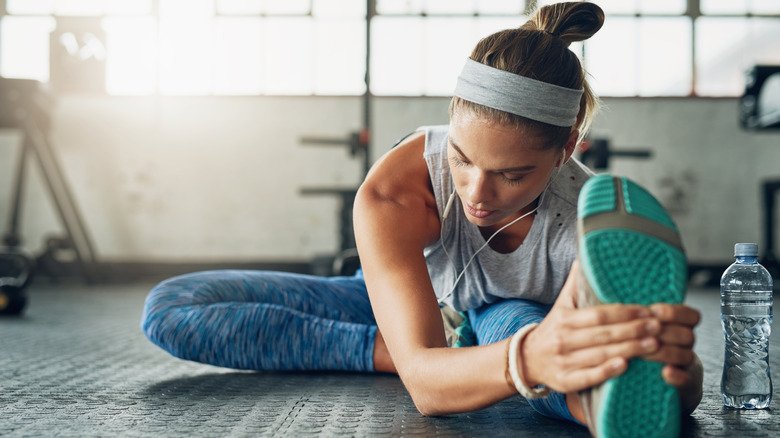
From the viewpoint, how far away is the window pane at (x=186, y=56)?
208 inches

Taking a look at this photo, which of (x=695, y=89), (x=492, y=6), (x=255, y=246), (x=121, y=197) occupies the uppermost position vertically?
(x=492, y=6)

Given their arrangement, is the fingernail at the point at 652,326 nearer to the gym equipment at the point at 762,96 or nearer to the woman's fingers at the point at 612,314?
the woman's fingers at the point at 612,314

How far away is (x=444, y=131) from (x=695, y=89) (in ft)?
14.7

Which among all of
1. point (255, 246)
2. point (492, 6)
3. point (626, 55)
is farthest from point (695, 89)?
point (255, 246)

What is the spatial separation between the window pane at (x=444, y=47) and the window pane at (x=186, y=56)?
148cm

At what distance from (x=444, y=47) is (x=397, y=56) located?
0.32 meters

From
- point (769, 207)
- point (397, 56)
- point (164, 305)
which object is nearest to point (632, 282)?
point (164, 305)

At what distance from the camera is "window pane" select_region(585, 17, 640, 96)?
5215mm

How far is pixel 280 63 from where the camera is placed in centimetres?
529

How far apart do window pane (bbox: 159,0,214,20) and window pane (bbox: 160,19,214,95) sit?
0.03 meters

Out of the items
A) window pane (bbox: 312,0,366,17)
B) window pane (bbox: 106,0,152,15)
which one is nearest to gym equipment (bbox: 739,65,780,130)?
window pane (bbox: 312,0,366,17)

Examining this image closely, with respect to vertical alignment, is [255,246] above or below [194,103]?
below

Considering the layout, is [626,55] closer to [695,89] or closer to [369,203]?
[695,89]

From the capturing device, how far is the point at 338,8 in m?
5.29
